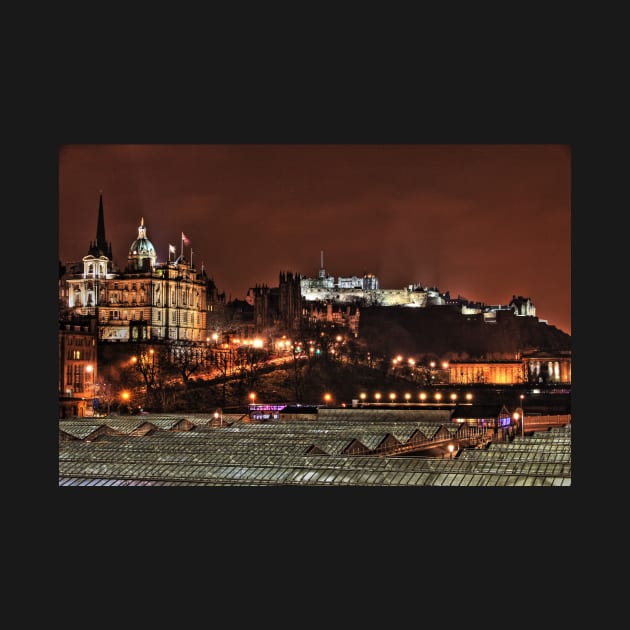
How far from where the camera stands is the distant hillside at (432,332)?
1484 inches

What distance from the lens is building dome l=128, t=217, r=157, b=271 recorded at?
31.5 metres

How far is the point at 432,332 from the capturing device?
3919cm

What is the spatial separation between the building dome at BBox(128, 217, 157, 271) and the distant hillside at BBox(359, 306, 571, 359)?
335 inches

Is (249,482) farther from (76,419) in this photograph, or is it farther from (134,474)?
(76,419)

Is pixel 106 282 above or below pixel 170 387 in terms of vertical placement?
above

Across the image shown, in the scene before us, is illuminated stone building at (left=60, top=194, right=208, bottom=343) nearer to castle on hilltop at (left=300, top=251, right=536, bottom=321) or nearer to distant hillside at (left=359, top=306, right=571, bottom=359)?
castle on hilltop at (left=300, top=251, right=536, bottom=321)

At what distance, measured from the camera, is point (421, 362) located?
37.2 metres

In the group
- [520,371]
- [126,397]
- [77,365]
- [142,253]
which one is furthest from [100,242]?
[520,371]

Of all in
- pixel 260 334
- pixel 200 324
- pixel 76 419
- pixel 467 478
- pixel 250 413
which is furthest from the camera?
pixel 200 324

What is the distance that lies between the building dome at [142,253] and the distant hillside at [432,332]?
851cm

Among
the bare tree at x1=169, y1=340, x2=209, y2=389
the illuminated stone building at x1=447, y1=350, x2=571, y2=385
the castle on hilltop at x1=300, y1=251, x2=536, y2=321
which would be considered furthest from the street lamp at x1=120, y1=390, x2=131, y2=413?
the illuminated stone building at x1=447, y1=350, x2=571, y2=385

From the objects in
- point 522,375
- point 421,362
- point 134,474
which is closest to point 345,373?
point 421,362

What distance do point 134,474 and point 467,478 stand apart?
614 cm

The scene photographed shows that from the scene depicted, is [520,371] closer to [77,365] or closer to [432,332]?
[432,332]
